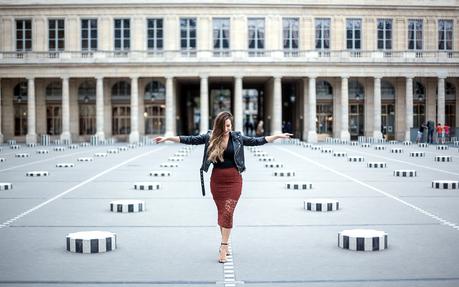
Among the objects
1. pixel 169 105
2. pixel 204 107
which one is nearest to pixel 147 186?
pixel 169 105

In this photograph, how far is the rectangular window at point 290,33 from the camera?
235ft

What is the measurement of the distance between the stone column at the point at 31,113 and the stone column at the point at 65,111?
2.87m

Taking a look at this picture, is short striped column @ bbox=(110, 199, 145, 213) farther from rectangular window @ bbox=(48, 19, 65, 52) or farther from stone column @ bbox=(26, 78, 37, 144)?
rectangular window @ bbox=(48, 19, 65, 52)

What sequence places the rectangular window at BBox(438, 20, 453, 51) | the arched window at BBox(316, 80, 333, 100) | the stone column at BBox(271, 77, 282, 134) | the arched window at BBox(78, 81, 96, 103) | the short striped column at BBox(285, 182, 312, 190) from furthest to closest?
the arched window at BBox(316, 80, 333, 100) → the arched window at BBox(78, 81, 96, 103) → the rectangular window at BBox(438, 20, 453, 51) → the stone column at BBox(271, 77, 282, 134) → the short striped column at BBox(285, 182, 312, 190)

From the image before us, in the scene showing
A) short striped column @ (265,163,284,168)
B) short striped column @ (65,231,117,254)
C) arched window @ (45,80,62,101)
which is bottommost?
short striped column @ (65,231,117,254)

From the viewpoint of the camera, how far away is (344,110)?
71.4 m

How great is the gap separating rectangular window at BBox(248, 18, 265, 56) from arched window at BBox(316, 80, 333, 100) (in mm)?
8071

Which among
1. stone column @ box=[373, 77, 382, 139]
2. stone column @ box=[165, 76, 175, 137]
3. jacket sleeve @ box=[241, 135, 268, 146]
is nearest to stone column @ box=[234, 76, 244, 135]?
stone column @ box=[165, 76, 175, 137]

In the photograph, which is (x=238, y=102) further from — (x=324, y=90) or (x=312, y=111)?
(x=324, y=90)

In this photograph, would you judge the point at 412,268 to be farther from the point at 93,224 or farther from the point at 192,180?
the point at 192,180

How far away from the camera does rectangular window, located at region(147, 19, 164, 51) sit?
7150 centimetres

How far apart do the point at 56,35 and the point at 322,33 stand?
2576 cm

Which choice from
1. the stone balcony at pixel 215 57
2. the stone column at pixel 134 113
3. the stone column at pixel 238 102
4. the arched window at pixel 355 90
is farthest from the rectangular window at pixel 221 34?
the arched window at pixel 355 90

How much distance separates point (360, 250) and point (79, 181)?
15.6 m
